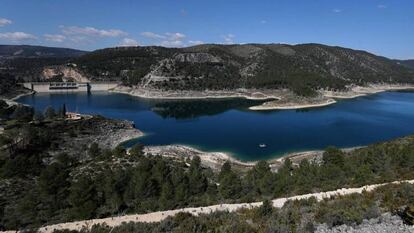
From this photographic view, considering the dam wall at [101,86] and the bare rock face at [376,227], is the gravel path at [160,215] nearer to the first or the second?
the bare rock face at [376,227]

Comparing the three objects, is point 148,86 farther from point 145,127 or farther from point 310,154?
point 310,154

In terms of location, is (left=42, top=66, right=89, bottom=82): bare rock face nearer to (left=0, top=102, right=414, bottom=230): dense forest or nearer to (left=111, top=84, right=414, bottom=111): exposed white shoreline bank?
(left=111, top=84, right=414, bottom=111): exposed white shoreline bank

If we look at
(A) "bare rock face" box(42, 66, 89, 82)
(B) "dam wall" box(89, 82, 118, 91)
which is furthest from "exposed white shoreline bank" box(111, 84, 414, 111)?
(A) "bare rock face" box(42, 66, 89, 82)

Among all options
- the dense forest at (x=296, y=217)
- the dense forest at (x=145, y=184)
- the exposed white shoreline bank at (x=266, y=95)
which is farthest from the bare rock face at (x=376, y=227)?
the exposed white shoreline bank at (x=266, y=95)

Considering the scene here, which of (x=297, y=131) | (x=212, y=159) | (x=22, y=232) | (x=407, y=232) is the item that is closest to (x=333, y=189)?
(x=407, y=232)

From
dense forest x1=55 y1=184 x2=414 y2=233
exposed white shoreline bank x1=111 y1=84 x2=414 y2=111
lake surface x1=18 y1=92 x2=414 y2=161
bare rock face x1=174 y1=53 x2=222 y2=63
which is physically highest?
bare rock face x1=174 y1=53 x2=222 y2=63
